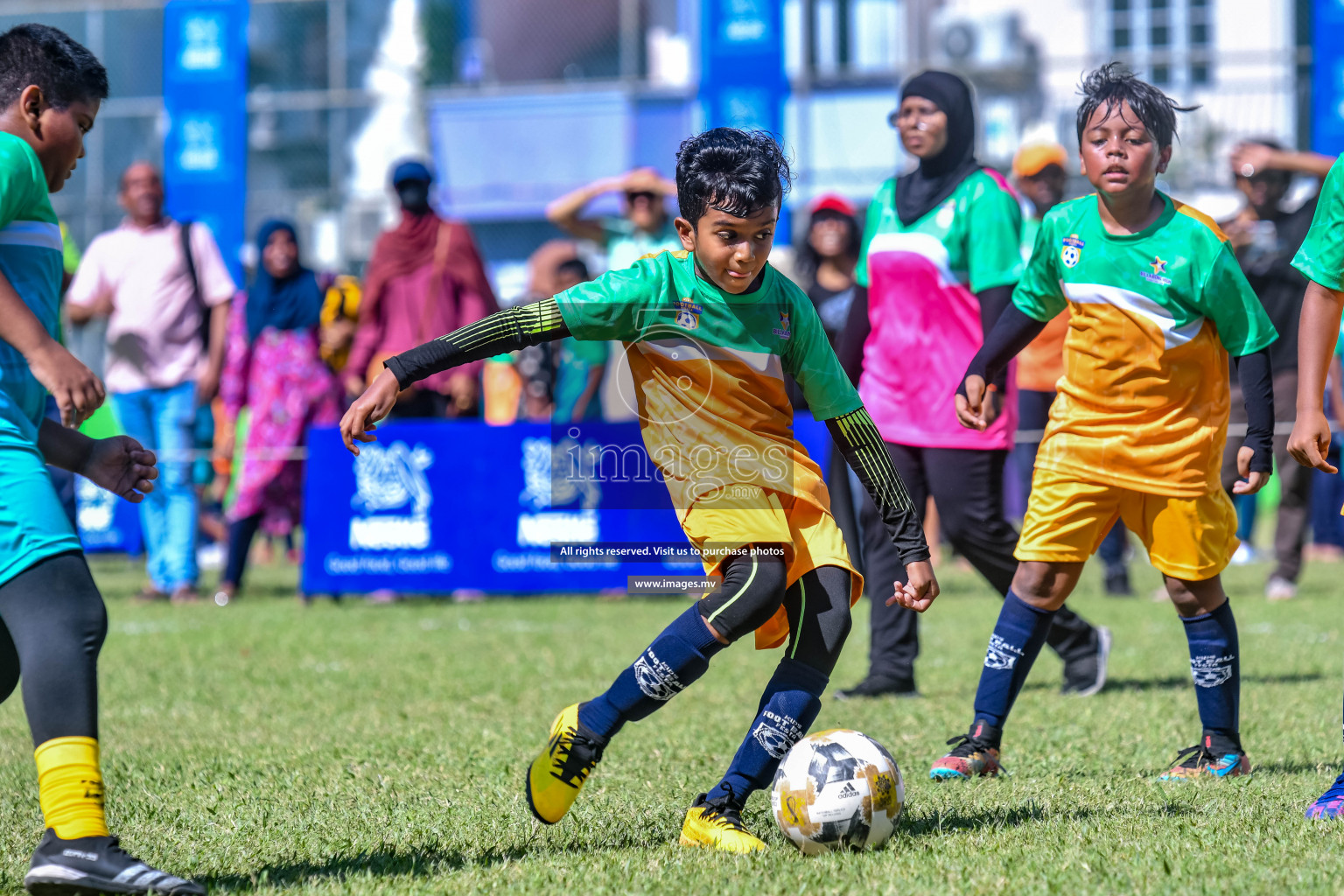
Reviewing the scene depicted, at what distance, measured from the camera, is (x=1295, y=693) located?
577cm

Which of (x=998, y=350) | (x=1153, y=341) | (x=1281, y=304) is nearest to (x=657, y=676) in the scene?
(x=998, y=350)

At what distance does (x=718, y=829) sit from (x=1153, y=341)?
1885 millimetres

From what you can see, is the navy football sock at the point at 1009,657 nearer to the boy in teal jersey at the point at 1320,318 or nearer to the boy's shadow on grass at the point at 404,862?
the boy in teal jersey at the point at 1320,318

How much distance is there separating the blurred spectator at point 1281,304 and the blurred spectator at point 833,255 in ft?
7.11

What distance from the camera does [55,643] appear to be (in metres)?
2.97

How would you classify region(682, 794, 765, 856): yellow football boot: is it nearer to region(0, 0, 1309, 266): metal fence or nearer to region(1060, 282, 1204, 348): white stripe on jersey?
region(1060, 282, 1204, 348): white stripe on jersey

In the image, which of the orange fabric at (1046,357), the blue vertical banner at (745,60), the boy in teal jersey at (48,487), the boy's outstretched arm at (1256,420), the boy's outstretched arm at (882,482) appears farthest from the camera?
the blue vertical banner at (745,60)

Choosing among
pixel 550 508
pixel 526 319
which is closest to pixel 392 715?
pixel 526 319

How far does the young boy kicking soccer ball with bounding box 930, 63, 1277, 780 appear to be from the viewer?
167 inches

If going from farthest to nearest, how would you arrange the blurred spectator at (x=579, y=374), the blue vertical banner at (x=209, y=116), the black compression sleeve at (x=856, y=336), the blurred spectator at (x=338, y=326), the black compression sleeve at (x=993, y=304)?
the blue vertical banner at (x=209, y=116) < the blurred spectator at (x=338, y=326) < the blurred spectator at (x=579, y=374) < the black compression sleeve at (x=856, y=336) < the black compression sleeve at (x=993, y=304)

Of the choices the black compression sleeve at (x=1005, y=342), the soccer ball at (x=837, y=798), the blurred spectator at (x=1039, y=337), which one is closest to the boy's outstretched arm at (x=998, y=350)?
the black compression sleeve at (x=1005, y=342)

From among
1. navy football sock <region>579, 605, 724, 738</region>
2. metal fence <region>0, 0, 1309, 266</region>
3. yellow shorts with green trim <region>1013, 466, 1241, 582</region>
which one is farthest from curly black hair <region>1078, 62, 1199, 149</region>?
metal fence <region>0, 0, 1309, 266</region>

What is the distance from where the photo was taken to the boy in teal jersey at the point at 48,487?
9.61ft

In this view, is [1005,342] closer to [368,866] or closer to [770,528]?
[770,528]
